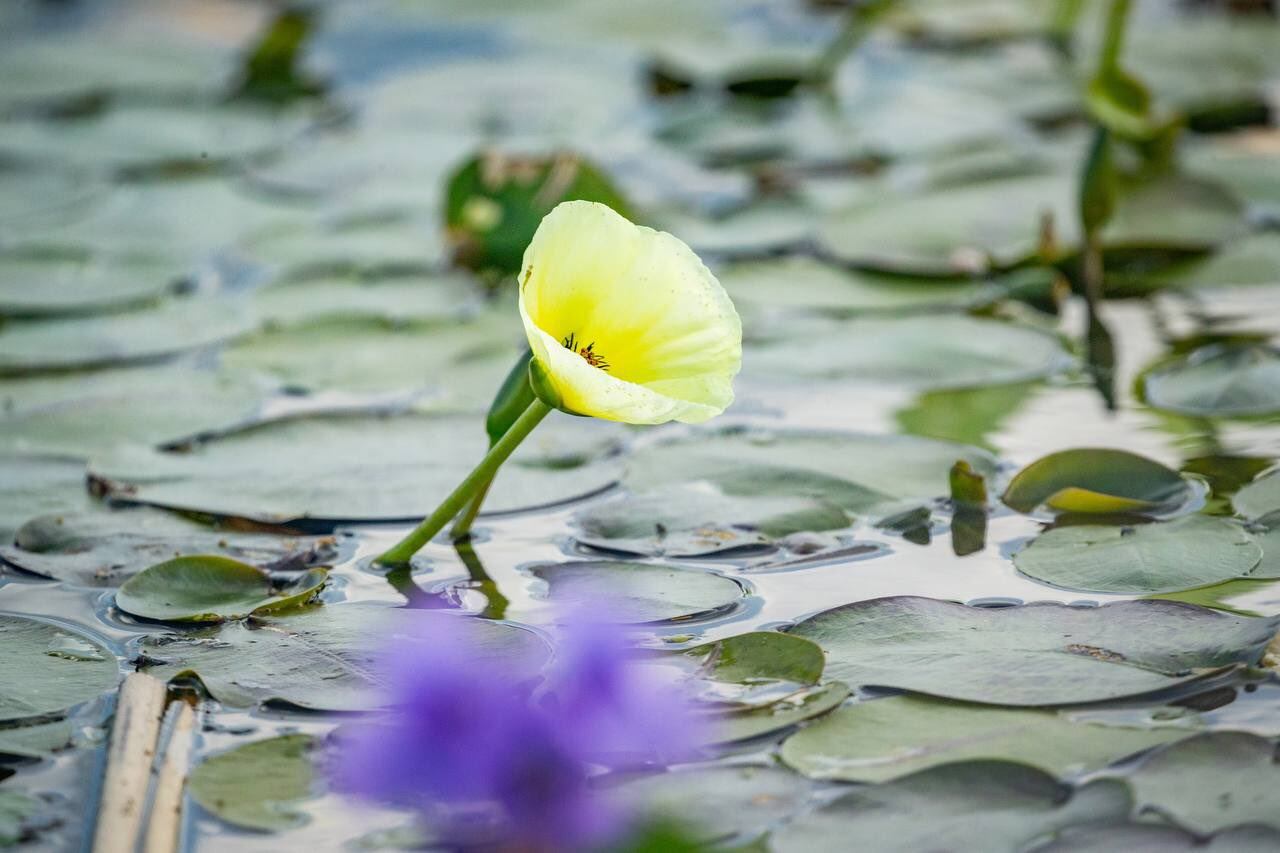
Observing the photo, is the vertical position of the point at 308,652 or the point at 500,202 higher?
the point at 500,202

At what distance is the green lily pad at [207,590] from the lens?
3.87 feet

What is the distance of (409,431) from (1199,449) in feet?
2.48

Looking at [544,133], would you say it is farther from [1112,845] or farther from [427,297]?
[1112,845]

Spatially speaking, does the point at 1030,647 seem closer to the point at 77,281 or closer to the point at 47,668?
the point at 47,668

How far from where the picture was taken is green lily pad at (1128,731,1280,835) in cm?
87

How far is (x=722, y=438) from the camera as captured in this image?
1.50m

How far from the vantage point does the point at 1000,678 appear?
104 cm

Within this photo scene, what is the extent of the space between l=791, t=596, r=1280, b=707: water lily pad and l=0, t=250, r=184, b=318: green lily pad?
1180mm

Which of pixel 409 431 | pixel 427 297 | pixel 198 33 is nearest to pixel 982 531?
pixel 409 431

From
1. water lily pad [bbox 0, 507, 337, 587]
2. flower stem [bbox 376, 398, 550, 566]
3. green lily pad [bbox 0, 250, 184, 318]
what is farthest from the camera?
green lily pad [bbox 0, 250, 184, 318]

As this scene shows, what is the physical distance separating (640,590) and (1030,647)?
0.97 feet

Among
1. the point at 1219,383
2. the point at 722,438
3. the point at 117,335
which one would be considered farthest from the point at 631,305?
the point at 117,335

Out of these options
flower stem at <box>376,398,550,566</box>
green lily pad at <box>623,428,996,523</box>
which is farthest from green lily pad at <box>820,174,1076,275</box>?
flower stem at <box>376,398,550,566</box>

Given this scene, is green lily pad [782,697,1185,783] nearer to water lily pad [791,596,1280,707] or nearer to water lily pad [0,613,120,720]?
water lily pad [791,596,1280,707]
